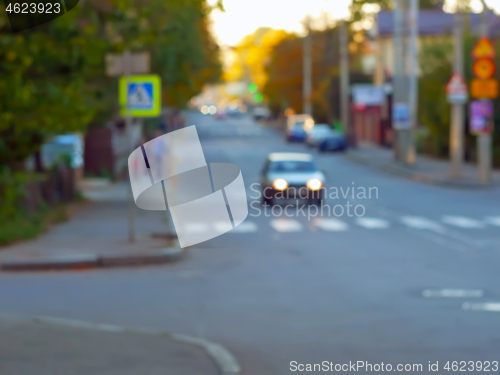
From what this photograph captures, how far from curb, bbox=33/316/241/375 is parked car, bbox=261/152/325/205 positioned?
44.2 ft

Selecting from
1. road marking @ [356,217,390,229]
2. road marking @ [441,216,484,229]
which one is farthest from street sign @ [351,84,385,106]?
road marking @ [356,217,390,229]

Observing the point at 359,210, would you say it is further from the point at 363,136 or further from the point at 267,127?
the point at 267,127

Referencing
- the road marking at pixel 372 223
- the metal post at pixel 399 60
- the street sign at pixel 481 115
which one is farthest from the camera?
the metal post at pixel 399 60

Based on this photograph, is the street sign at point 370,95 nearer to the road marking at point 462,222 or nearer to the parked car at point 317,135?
the parked car at point 317,135

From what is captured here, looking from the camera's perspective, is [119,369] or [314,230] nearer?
[119,369]

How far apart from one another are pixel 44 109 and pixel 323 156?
116 ft

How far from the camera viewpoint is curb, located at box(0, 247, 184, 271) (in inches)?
523

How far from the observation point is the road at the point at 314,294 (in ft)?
27.1

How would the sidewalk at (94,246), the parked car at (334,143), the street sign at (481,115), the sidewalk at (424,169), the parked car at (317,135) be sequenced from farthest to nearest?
1. the parked car at (317,135)
2. the parked car at (334,143)
3. the sidewalk at (424,169)
4. the street sign at (481,115)
5. the sidewalk at (94,246)

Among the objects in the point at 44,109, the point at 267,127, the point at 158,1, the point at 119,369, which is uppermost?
the point at 158,1

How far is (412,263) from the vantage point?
13.5 meters

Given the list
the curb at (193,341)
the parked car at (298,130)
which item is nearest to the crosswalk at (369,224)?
the curb at (193,341)

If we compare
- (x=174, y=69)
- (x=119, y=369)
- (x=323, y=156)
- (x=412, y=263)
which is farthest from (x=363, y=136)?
(x=119, y=369)

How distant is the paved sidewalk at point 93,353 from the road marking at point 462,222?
451 inches
